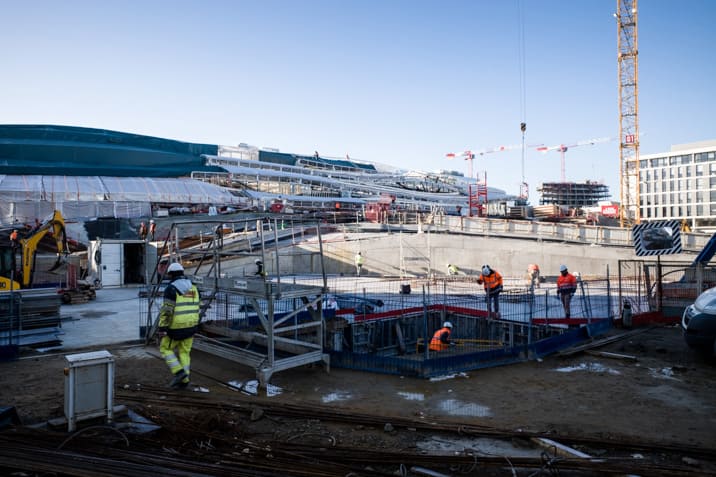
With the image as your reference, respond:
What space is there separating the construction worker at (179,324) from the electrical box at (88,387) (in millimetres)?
1527

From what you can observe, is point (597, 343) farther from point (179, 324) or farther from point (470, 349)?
point (179, 324)

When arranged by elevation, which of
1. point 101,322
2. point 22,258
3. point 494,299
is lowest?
point 101,322

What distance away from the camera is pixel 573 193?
117 metres

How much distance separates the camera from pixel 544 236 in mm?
26016

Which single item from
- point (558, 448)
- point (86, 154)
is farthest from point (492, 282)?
point (86, 154)

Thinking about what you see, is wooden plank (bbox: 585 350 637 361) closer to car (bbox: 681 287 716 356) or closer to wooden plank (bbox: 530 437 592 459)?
car (bbox: 681 287 716 356)

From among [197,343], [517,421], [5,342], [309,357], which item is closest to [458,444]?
[517,421]

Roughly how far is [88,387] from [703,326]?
9389 mm

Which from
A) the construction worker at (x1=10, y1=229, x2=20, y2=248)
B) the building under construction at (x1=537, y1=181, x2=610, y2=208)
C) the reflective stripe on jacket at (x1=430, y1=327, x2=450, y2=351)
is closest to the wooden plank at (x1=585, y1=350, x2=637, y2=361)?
the reflective stripe on jacket at (x1=430, y1=327, x2=450, y2=351)

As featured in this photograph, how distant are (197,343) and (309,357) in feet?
7.89

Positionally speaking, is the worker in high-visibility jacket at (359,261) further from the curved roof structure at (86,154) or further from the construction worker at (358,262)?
the curved roof structure at (86,154)

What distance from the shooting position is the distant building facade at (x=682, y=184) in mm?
78688

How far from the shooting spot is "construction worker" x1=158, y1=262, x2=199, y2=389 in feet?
23.2

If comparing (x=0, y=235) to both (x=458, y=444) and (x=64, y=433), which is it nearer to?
(x=64, y=433)
